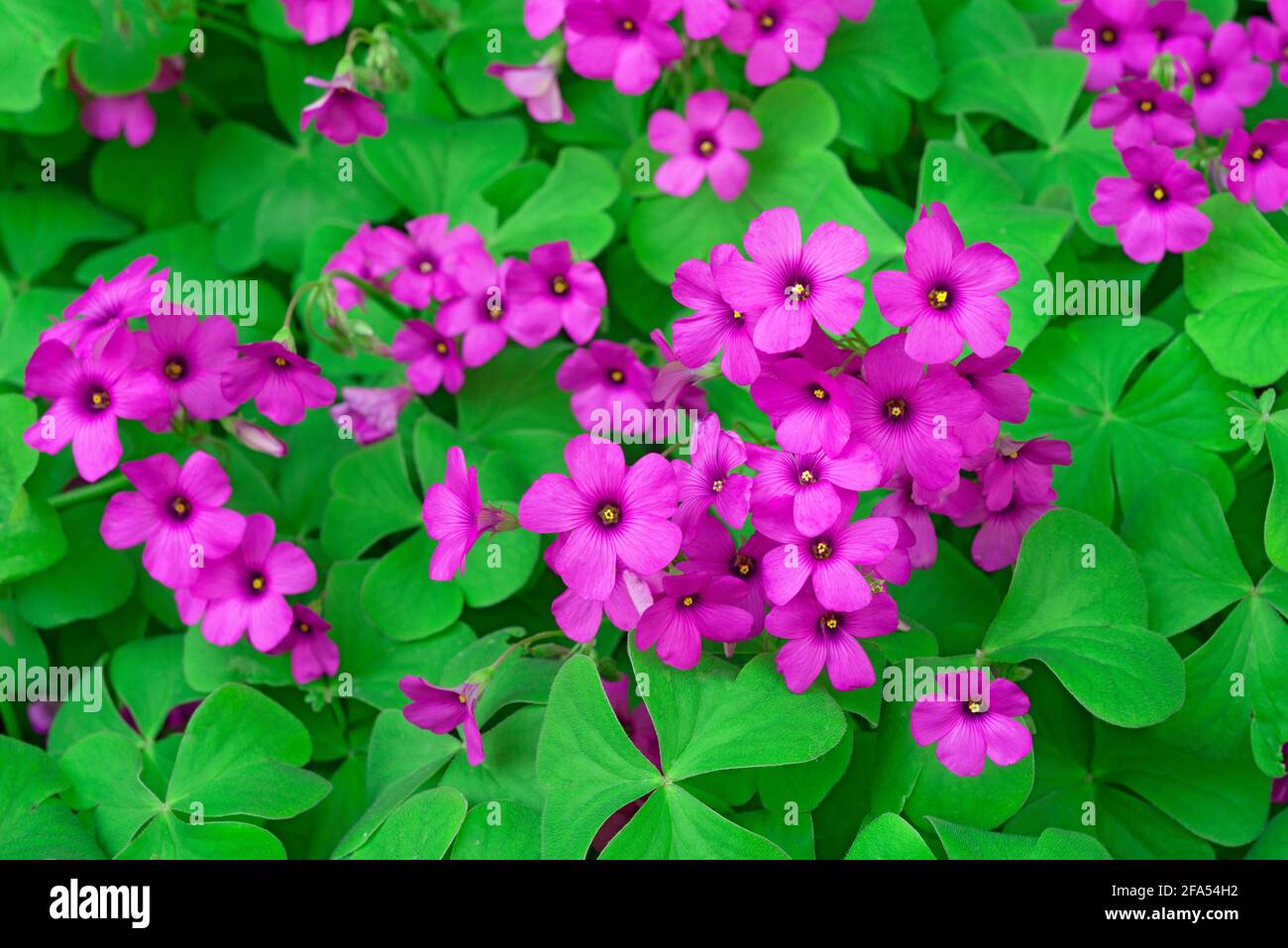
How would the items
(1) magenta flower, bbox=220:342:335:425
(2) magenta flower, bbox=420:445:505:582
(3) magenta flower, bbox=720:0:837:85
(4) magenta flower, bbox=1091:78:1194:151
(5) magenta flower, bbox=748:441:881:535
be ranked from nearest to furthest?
(5) magenta flower, bbox=748:441:881:535 < (2) magenta flower, bbox=420:445:505:582 < (1) magenta flower, bbox=220:342:335:425 < (4) magenta flower, bbox=1091:78:1194:151 < (3) magenta flower, bbox=720:0:837:85

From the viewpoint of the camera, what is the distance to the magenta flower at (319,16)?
1332 mm

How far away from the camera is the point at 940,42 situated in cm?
142

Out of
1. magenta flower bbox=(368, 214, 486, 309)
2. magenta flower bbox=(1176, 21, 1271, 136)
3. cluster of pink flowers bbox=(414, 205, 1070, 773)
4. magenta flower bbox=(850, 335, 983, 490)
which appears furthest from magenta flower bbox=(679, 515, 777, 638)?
magenta flower bbox=(1176, 21, 1271, 136)

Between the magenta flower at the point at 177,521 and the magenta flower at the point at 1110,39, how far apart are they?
1067 millimetres

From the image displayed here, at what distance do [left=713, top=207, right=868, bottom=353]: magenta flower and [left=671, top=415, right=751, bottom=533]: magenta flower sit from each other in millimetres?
87

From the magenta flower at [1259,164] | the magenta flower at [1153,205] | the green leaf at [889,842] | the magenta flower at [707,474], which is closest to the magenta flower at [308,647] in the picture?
the magenta flower at [707,474]

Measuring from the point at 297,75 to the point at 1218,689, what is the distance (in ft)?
4.19

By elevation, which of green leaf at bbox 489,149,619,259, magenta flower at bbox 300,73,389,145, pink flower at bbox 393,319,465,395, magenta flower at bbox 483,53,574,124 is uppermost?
magenta flower at bbox 483,53,574,124

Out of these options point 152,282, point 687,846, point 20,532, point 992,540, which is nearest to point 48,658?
point 20,532

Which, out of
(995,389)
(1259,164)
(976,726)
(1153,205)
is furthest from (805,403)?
(1259,164)

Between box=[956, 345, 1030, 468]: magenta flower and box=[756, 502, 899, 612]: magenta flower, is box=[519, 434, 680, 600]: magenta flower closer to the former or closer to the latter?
box=[756, 502, 899, 612]: magenta flower

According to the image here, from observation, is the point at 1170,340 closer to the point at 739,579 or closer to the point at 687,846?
the point at 739,579

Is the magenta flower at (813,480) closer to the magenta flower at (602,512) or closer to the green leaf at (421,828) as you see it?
the magenta flower at (602,512)

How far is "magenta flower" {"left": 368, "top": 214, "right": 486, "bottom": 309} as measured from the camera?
1.23 metres
